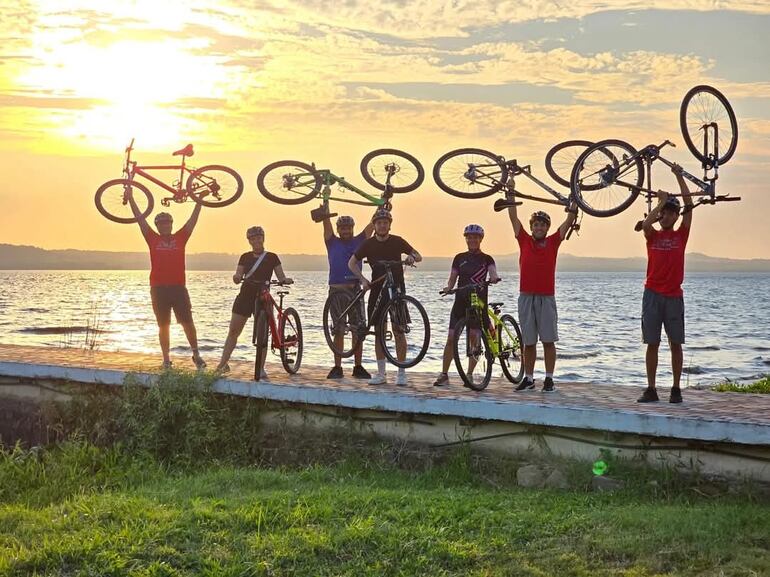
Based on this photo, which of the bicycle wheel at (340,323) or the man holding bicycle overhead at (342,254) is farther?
the man holding bicycle overhead at (342,254)

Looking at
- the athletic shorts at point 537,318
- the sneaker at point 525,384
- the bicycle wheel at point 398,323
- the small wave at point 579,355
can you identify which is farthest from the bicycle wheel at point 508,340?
the small wave at point 579,355

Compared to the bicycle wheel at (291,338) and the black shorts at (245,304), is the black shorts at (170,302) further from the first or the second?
the bicycle wheel at (291,338)

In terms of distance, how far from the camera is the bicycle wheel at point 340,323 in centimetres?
1288

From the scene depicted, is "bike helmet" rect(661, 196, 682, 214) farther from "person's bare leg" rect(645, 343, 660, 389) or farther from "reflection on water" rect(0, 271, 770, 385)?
"reflection on water" rect(0, 271, 770, 385)

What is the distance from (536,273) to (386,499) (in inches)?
151

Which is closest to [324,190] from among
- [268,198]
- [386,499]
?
[268,198]

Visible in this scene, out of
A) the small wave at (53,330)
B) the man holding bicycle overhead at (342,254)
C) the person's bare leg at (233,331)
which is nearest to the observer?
the man holding bicycle overhead at (342,254)

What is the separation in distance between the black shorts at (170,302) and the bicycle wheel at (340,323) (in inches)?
85.9

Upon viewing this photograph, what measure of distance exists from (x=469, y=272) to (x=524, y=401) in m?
1.96

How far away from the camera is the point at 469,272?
12.4 meters

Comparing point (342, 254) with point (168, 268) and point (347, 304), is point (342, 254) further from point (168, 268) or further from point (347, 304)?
point (168, 268)

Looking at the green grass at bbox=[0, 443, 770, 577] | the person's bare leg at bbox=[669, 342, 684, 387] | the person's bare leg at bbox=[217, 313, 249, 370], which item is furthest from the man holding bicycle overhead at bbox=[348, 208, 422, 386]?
the person's bare leg at bbox=[669, 342, 684, 387]

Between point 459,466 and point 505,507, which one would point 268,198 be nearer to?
point 459,466

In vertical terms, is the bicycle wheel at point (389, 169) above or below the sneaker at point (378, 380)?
above
